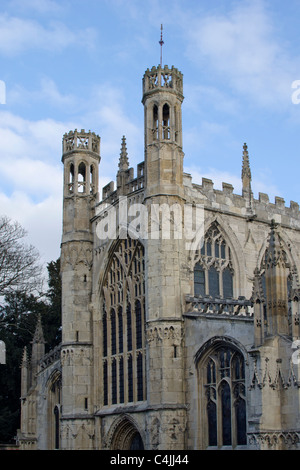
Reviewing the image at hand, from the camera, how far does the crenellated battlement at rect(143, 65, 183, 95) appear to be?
29234mm

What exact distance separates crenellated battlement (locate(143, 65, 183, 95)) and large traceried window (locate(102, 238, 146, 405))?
19.2 ft

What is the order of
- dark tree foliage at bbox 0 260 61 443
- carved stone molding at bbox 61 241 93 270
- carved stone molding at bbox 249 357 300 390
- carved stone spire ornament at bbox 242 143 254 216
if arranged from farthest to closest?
dark tree foliage at bbox 0 260 61 443 → carved stone molding at bbox 61 241 93 270 → carved stone spire ornament at bbox 242 143 254 216 → carved stone molding at bbox 249 357 300 390

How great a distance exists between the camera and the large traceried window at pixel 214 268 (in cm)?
2886

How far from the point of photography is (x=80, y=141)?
34.7m

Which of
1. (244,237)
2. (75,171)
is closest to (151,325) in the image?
(244,237)

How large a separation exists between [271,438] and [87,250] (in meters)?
14.1

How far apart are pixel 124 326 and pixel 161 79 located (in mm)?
9467

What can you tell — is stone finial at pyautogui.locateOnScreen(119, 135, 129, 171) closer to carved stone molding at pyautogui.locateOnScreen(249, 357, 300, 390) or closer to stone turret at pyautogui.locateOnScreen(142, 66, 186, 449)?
stone turret at pyautogui.locateOnScreen(142, 66, 186, 449)

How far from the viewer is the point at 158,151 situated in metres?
28.2

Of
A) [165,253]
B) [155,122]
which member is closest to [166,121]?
[155,122]

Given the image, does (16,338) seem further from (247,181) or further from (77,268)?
(247,181)

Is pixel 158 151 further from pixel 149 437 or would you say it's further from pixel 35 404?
pixel 35 404

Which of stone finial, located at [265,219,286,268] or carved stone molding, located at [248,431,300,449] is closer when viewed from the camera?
carved stone molding, located at [248,431,300,449]

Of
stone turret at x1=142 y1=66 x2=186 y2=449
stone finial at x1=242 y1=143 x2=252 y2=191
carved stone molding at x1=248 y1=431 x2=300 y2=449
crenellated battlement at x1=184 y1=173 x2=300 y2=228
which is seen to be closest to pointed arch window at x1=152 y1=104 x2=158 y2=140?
stone turret at x1=142 y1=66 x2=186 y2=449
